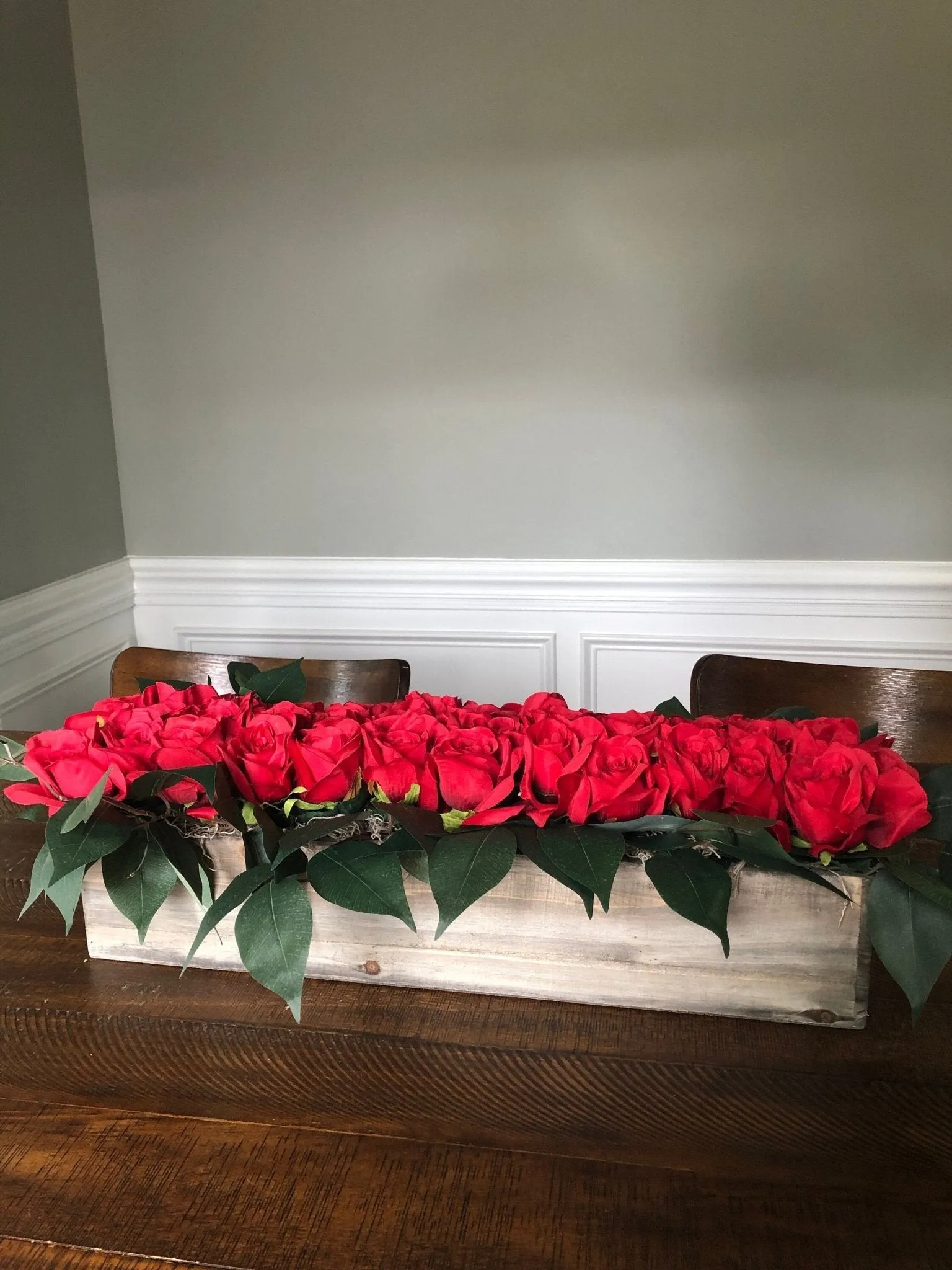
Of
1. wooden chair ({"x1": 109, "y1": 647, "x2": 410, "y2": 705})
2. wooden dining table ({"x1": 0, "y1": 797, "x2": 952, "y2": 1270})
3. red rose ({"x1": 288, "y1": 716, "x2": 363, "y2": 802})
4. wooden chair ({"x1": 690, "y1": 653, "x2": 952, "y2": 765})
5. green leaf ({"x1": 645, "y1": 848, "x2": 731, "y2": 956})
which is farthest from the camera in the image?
wooden chair ({"x1": 109, "y1": 647, "x2": 410, "y2": 705})

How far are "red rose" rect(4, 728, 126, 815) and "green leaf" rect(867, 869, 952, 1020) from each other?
1.93 ft

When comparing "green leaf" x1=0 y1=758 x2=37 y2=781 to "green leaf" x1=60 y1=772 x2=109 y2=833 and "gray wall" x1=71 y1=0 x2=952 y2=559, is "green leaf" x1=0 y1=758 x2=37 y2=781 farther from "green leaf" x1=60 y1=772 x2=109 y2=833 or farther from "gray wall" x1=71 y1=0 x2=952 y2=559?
"gray wall" x1=71 y1=0 x2=952 y2=559

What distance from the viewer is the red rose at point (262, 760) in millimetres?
767

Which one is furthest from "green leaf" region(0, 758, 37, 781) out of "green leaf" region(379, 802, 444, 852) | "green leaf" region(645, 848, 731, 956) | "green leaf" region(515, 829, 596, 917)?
"green leaf" region(645, 848, 731, 956)

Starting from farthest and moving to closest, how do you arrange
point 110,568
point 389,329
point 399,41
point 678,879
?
1. point 110,568
2. point 389,329
3. point 399,41
4. point 678,879

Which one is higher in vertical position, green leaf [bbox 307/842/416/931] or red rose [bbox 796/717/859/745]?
red rose [bbox 796/717/859/745]

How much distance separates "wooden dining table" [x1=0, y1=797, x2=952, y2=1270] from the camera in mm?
552

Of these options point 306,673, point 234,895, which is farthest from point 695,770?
point 306,673

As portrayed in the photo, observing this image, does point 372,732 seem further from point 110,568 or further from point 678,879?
point 110,568

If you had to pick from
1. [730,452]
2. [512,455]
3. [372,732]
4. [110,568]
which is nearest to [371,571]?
[512,455]

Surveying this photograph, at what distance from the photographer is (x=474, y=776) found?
0.73 meters

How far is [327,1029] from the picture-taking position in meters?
0.74

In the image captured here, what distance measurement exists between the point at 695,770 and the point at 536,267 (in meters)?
1.76

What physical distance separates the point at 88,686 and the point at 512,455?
47.6 inches
